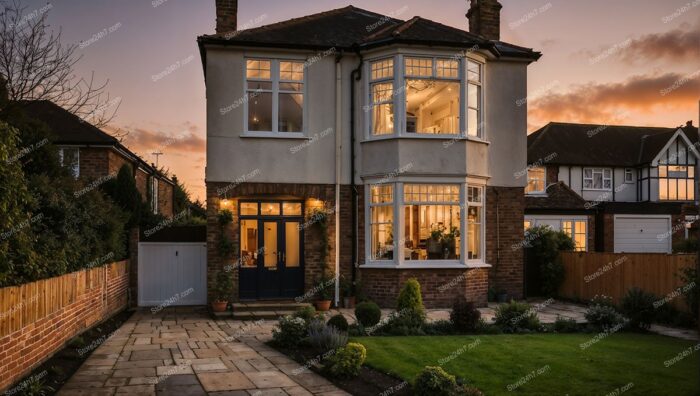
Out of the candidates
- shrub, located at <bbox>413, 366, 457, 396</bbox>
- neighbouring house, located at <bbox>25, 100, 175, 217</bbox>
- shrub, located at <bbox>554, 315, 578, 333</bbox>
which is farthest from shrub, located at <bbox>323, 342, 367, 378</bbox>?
neighbouring house, located at <bbox>25, 100, 175, 217</bbox>

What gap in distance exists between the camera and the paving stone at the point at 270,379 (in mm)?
7844

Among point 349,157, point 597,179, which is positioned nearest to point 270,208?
point 349,157

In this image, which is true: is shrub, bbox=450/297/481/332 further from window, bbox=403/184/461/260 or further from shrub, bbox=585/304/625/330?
window, bbox=403/184/461/260

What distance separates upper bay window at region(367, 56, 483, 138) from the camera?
15.7 metres

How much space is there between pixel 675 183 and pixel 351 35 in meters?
23.9

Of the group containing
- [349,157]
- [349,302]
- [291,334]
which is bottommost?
[349,302]

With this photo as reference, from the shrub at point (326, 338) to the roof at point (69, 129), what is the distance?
12.4 metres

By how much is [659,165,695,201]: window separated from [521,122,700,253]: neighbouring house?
53 mm

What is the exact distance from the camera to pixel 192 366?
29.4 feet

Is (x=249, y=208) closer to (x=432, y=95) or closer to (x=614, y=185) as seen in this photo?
(x=432, y=95)

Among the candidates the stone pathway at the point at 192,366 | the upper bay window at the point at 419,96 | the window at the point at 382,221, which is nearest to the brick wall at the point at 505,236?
the upper bay window at the point at 419,96

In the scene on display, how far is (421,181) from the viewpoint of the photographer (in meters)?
15.7

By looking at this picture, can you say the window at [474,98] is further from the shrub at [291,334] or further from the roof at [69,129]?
the roof at [69,129]

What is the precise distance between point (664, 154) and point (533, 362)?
28002mm
